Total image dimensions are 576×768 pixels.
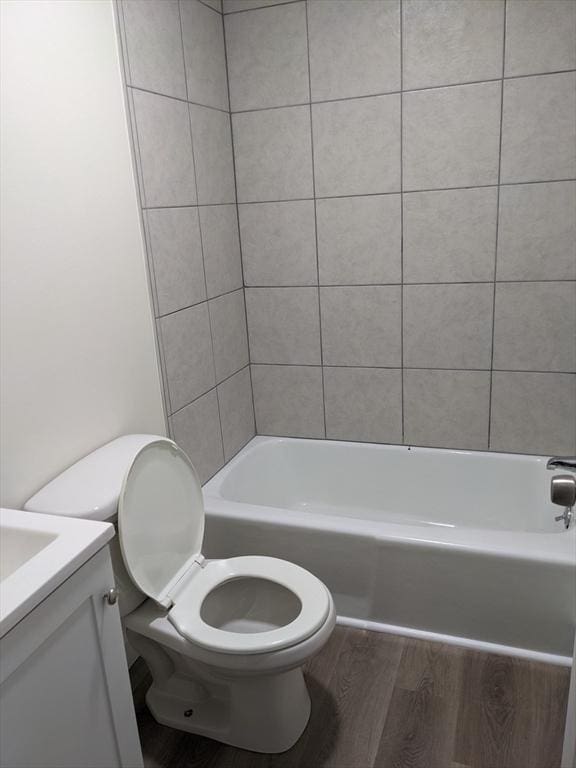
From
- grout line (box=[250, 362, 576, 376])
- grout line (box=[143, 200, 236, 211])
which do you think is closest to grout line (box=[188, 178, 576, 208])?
grout line (box=[143, 200, 236, 211])

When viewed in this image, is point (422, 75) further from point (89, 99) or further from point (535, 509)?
point (535, 509)

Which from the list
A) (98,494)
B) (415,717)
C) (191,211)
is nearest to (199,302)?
(191,211)

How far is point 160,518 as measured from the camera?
167 centimetres

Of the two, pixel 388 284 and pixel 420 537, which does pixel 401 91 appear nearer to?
pixel 388 284

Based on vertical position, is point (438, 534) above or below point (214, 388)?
below

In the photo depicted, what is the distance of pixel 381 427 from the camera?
2658 millimetres

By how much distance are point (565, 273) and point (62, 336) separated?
1740 mm

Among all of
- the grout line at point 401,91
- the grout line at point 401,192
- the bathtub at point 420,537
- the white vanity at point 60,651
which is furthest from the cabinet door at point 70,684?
the grout line at point 401,91

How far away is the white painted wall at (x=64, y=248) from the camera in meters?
1.45

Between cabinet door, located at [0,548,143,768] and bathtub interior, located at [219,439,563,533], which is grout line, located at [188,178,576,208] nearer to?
bathtub interior, located at [219,439,563,533]

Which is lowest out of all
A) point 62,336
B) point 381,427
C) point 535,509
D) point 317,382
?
point 535,509

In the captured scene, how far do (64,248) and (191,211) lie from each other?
69 cm

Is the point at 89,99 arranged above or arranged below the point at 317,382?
above

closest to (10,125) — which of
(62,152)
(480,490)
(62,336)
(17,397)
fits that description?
(62,152)
